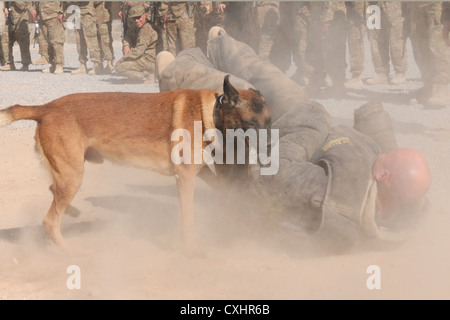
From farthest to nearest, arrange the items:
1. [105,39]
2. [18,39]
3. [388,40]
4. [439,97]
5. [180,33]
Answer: [18,39], [105,39], [180,33], [388,40], [439,97]

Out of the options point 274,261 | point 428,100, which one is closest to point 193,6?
point 428,100

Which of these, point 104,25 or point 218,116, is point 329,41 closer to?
point 104,25

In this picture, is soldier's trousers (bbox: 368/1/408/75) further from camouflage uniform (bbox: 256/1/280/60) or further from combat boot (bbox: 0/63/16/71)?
combat boot (bbox: 0/63/16/71)

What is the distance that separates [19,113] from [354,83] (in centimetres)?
856

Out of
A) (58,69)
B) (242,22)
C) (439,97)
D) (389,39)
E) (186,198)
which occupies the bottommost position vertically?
(186,198)

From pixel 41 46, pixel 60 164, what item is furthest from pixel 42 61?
pixel 60 164

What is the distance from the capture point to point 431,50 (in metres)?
9.33

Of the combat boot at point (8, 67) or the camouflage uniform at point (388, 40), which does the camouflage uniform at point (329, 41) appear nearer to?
the camouflage uniform at point (388, 40)

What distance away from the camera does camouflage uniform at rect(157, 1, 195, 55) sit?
13062 mm

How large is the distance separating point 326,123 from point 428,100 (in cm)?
515

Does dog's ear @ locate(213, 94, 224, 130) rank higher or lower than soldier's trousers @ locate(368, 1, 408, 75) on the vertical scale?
lower

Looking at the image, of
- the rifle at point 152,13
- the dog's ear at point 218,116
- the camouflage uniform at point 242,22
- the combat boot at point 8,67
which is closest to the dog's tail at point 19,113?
the dog's ear at point 218,116

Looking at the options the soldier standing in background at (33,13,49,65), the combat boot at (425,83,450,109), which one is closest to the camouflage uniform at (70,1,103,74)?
the soldier standing in background at (33,13,49,65)

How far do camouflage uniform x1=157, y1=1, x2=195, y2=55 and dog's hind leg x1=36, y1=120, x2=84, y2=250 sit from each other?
8.88 metres
